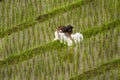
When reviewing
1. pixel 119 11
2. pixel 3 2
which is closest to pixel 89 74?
pixel 119 11

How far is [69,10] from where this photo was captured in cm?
504

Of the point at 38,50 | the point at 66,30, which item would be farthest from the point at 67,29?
the point at 38,50

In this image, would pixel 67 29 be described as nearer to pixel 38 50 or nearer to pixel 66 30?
pixel 66 30

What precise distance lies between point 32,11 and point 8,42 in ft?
2.11

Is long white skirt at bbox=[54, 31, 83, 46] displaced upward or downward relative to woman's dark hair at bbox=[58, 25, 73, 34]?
downward

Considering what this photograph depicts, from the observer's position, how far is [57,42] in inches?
180

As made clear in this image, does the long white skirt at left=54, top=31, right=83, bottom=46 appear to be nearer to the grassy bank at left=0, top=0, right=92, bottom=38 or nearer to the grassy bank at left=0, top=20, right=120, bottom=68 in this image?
the grassy bank at left=0, top=20, right=120, bottom=68

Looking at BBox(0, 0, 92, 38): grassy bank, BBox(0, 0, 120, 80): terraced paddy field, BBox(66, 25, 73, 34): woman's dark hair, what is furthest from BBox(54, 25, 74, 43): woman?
BBox(0, 0, 92, 38): grassy bank

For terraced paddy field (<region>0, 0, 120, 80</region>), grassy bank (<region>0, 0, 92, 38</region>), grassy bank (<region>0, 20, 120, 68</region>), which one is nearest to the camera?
terraced paddy field (<region>0, 0, 120, 80</region>)

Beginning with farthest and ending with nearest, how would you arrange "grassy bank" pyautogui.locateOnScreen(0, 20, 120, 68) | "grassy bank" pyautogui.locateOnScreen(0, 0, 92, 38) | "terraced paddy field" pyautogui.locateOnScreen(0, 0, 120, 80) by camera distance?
"grassy bank" pyautogui.locateOnScreen(0, 0, 92, 38), "grassy bank" pyautogui.locateOnScreen(0, 20, 120, 68), "terraced paddy field" pyautogui.locateOnScreen(0, 0, 120, 80)

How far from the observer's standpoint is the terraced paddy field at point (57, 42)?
4242 millimetres

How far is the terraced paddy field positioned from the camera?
4.24 metres

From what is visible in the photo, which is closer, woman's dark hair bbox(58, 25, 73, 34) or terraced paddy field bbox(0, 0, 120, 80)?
terraced paddy field bbox(0, 0, 120, 80)

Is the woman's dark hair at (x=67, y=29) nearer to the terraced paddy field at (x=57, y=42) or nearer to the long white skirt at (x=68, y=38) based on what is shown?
the long white skirt at (x=68, y=38)
